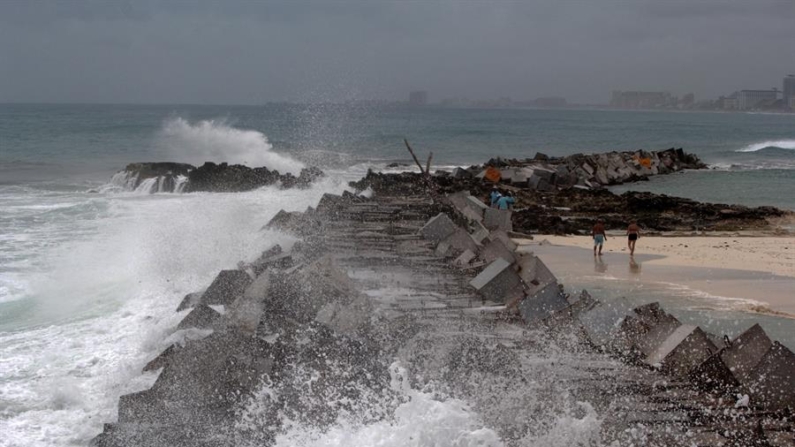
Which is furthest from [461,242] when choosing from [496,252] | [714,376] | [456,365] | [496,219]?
[714,376]

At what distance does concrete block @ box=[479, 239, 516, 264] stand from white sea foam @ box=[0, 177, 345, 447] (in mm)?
3933

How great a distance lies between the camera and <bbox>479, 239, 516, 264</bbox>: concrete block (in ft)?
39.6

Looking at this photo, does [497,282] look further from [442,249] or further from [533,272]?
[442,249]

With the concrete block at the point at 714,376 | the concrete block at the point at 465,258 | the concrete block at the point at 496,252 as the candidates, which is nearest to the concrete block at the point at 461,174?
the concrete block at the point at 465,258

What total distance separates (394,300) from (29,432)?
4375mm

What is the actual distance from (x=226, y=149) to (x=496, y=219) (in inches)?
1115

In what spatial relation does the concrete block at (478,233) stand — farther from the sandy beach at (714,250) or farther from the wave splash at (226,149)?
the wave splash at (226,149)

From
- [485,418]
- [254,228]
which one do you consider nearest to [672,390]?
[485,418]

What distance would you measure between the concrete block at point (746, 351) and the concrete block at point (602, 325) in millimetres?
1165

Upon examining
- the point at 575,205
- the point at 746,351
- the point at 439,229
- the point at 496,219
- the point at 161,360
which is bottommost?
the point at 575,205

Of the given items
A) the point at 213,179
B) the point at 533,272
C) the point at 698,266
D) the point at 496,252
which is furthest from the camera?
the point at 213,179

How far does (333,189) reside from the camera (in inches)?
990

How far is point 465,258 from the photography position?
12.5 m

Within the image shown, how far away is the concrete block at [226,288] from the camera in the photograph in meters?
10.2
